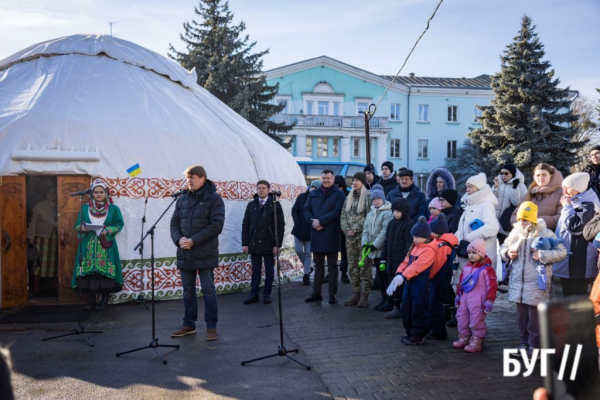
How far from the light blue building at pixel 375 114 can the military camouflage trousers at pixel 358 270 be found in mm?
26946

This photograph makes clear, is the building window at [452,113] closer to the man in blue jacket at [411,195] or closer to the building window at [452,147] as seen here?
the building window at [452,147]

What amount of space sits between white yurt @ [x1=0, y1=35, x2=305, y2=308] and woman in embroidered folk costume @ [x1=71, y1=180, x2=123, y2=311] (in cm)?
42

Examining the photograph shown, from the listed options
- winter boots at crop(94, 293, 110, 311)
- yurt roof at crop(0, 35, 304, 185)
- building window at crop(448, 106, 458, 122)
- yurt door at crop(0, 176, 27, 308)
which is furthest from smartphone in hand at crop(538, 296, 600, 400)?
building window at crop(448, 106, 458, 122)

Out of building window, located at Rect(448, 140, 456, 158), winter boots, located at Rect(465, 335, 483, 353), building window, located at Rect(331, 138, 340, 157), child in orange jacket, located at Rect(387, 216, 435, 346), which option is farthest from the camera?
building window, located at Rect(448, 140, 456, 158)

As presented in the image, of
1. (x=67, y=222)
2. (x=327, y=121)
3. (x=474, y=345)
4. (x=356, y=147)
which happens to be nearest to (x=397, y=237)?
(x=474, y=345)

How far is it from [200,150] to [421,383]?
222 inches

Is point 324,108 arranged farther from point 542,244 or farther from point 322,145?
point 542,244

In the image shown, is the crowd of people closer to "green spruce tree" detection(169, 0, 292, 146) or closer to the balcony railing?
"green spruce tree" detection(169, 0, 292, 146)

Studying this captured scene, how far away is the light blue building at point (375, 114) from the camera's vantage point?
35562mm

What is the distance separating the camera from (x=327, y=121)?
35312 millimetres

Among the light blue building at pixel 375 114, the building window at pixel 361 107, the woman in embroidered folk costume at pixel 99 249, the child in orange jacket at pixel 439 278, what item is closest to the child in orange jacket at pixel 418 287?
the child in orange jacket at pixel 439 278

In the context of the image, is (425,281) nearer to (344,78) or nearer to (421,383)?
(421,383)

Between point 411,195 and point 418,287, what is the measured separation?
7.48ft

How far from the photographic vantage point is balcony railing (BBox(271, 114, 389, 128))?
34906 millimetres
